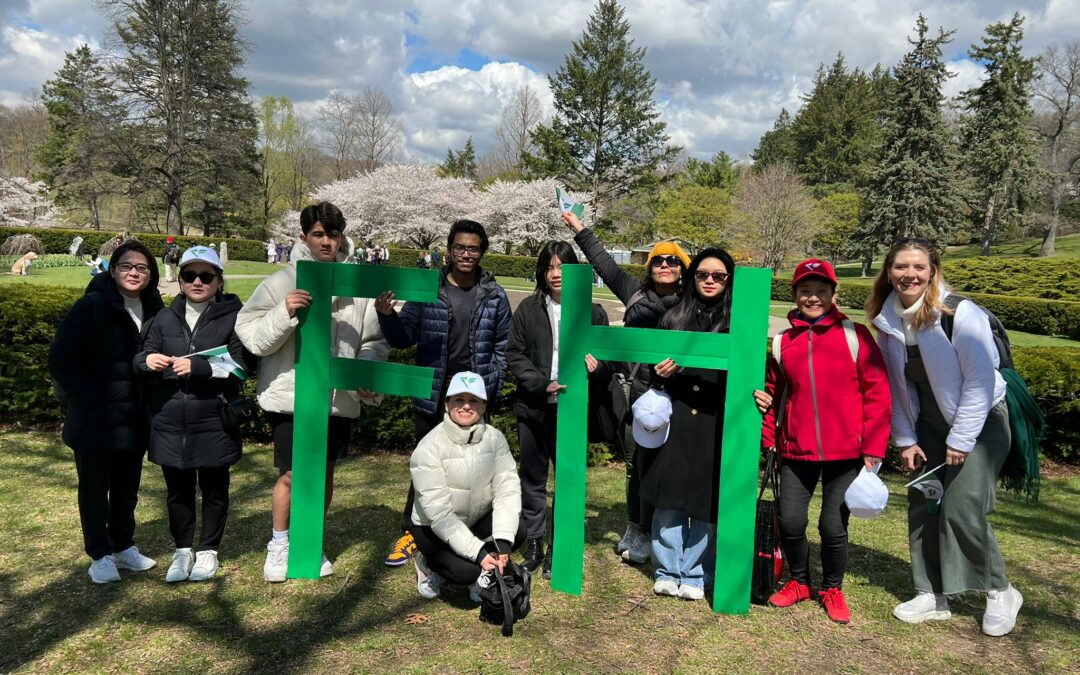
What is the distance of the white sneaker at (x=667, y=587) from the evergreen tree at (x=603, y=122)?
42464mm

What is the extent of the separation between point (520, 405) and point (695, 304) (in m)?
1.19

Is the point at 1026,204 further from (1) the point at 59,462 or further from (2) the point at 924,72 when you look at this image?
(1) the point at 59,462

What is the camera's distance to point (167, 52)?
3647 cm

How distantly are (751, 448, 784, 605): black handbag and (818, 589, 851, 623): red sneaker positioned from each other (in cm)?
26

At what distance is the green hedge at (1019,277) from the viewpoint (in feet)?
80.2

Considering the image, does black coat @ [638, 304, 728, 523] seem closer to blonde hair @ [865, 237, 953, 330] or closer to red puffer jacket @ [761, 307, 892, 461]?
red puffer jacket @ [761, 307, 892, 461]

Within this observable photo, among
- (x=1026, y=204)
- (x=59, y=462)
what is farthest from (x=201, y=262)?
(x=1026, y=204)

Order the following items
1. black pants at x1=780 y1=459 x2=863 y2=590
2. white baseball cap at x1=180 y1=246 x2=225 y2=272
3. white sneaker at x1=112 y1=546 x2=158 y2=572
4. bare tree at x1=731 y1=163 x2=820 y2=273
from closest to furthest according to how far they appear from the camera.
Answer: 1. black pants at x1=780 y1=459 x2=863 y2=590
2. white baseball cap at x1=180 y1=246 x2=225 y2=272
3. white sneaker at x1=112 y1=546 x2=158 y2=572
4. bare tree at x1=731 y1=163 x2=820 y2=273

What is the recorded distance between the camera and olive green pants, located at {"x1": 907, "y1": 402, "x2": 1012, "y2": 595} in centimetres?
318

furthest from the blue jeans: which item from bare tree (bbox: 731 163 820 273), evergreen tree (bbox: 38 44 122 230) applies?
evergreen tree (bbox: 38 44 122 230)

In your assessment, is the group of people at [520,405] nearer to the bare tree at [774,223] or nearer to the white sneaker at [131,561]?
the white sneaker at [131,561]

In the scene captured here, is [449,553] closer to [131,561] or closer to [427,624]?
[427,624]

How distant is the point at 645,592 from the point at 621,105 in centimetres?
4510

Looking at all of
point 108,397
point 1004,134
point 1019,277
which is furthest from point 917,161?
point 108,397
